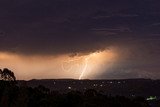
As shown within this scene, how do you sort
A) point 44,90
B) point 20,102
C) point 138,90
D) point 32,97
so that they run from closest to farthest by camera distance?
1. point 20,102
2. point 32,97
3. point 44,90
4. point 138,90

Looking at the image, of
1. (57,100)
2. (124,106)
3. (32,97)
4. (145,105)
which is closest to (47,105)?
(57,100)

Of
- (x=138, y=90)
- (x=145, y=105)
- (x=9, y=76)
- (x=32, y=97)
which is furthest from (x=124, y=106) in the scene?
(x=138, y=90)

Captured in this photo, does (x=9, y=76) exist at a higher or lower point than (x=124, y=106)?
higher

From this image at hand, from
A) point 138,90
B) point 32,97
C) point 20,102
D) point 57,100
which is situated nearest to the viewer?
point 20,102

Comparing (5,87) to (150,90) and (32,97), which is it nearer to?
(32,97)

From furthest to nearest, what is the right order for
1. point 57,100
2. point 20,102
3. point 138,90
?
point 138,90 < point 57,100 < point 20,102

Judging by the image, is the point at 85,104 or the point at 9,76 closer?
the point at 85,104

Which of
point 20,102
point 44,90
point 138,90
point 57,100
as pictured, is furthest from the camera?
point 138,90

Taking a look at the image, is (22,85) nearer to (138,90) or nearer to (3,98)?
(3,98)

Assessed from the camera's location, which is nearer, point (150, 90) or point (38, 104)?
point (38, 104)
